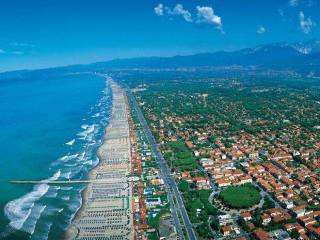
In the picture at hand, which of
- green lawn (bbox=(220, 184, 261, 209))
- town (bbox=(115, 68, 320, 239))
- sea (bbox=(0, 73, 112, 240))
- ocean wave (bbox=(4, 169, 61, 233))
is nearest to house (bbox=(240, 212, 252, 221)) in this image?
town (bbox=(115, 68, 320, 239))

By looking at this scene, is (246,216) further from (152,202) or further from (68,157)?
(68,157)

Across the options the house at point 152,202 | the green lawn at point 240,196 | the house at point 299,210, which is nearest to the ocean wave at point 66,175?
the house at point 152,202

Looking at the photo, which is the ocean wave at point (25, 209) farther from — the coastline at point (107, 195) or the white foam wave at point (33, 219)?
the coastline at point (107, 195)

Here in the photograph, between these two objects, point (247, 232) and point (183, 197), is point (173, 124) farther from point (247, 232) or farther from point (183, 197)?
point (247, 232)

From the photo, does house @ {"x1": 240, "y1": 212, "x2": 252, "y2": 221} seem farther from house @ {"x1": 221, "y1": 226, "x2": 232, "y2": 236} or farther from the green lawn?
house @ {"x1": 221, "y1": 226, "x2": 232, "y2": 236}

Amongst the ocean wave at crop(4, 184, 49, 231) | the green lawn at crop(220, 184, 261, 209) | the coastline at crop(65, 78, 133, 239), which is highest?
the green lawn at crop(220, 184, 261, 209)

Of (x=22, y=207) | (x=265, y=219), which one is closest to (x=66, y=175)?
(x=22, y=207)
